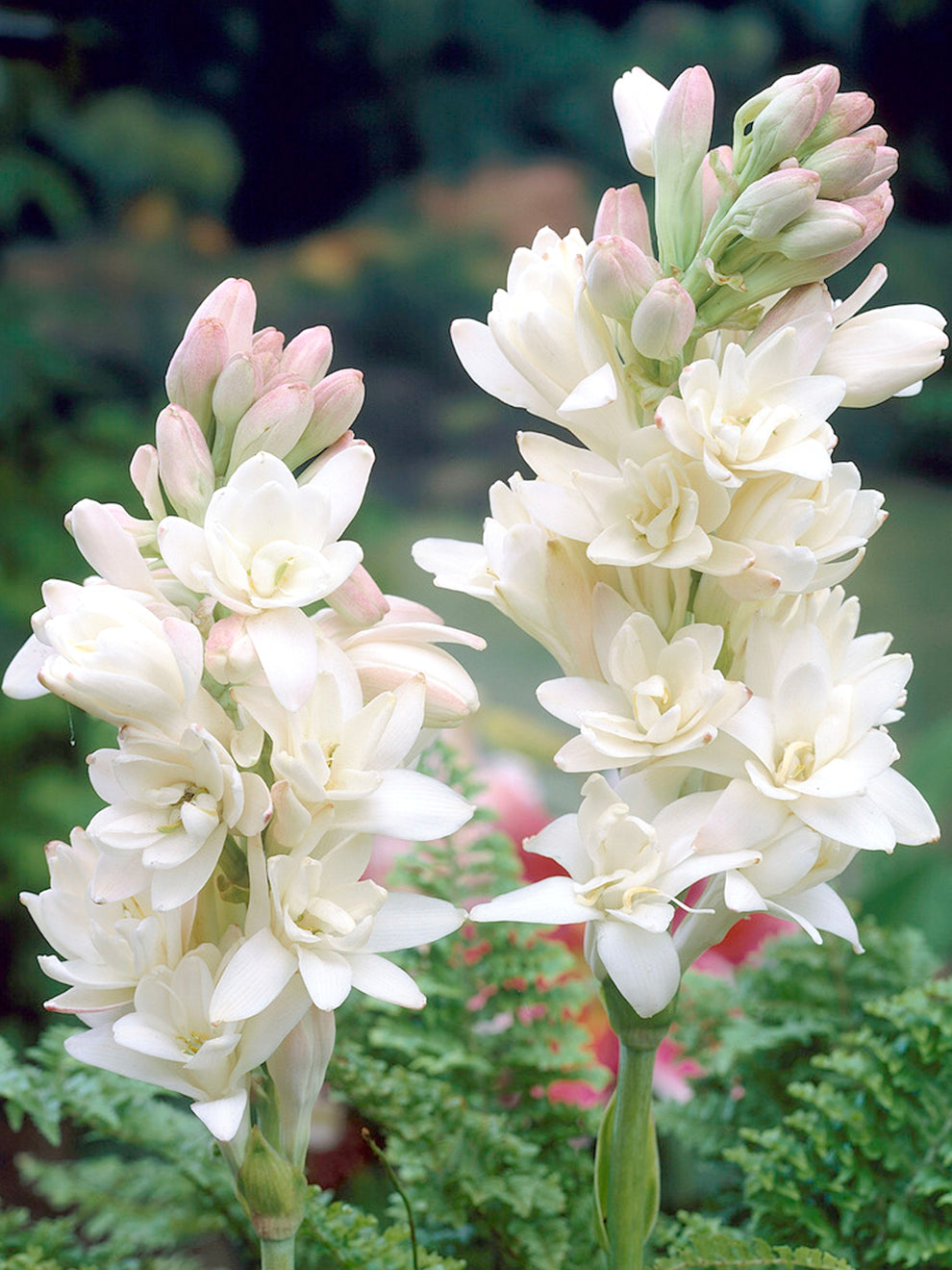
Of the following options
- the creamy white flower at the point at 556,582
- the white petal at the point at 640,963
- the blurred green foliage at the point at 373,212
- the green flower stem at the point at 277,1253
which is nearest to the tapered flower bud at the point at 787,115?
the creamy white flower at the point at 556,582

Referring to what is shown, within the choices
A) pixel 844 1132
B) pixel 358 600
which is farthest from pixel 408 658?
pixel 844 1132

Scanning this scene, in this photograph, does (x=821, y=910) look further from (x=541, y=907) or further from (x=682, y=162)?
(x=682, y=162)

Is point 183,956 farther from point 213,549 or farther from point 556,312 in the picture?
point 556,312

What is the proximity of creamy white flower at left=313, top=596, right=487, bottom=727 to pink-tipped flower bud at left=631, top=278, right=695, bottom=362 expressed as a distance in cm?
10

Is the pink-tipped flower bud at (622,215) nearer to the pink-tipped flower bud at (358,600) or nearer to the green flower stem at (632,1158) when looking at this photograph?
the pink-tipped flower bud at (358,600)

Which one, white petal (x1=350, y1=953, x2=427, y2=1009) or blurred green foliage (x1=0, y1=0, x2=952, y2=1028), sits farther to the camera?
blurred green foliage (x1=0, y1=0, x2=952, y2=1028)

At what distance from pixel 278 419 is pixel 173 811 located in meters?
0.11

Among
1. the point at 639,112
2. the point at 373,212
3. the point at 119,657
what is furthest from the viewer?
the point at 373,212

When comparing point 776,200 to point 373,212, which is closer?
point 776,200

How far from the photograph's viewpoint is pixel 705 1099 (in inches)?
24.4

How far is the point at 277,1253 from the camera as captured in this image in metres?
0.39

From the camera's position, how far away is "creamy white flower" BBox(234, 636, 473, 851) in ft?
1.14

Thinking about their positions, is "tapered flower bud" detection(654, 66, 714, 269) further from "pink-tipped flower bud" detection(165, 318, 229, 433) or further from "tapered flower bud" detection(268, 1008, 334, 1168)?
"tapered flower bud" detection(268, 1008, 334, 1168)

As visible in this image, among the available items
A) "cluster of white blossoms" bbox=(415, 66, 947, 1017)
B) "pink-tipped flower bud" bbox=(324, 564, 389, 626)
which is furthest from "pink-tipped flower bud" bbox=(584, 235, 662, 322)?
"pink-tipped flower bud" bbox=(324, 564, 389, 626)
